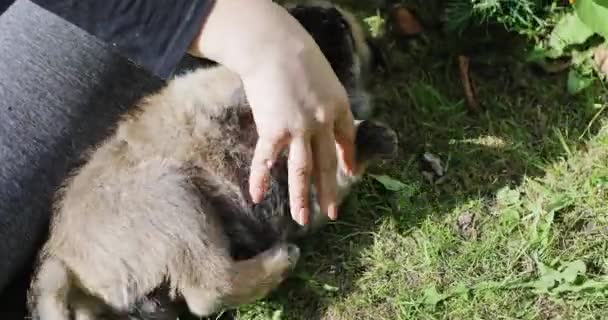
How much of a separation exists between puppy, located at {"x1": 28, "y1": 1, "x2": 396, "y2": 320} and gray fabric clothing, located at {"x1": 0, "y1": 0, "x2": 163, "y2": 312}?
97mm

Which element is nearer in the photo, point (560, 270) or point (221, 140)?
point (560, 270)

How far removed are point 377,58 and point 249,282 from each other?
2.62 ft

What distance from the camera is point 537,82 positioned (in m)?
2.39

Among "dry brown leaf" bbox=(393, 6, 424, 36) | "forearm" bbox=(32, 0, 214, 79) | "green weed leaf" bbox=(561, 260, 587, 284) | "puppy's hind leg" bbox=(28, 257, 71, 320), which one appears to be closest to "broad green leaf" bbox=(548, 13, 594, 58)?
"dry brown leaf" bbox=(393, 6, 424, 36)

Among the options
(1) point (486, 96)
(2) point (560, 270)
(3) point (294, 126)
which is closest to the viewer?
(3) point (294, 126)

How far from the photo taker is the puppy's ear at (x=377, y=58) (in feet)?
8.30

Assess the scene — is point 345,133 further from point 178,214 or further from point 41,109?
point 41,109

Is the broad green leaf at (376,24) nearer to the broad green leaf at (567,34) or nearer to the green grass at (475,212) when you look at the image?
the green grass at (475,212)

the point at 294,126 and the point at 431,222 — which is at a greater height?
the point at 294,126

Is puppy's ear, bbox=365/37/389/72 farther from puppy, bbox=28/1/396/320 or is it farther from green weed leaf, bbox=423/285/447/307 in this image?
green weed leaf, bbox=423/285/447/307

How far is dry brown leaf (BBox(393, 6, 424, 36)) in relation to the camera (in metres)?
2.57

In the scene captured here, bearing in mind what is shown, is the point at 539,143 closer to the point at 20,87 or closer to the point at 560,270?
the point at 560,270

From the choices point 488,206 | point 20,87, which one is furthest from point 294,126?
point 20,87

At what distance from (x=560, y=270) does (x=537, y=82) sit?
22.9 inches
